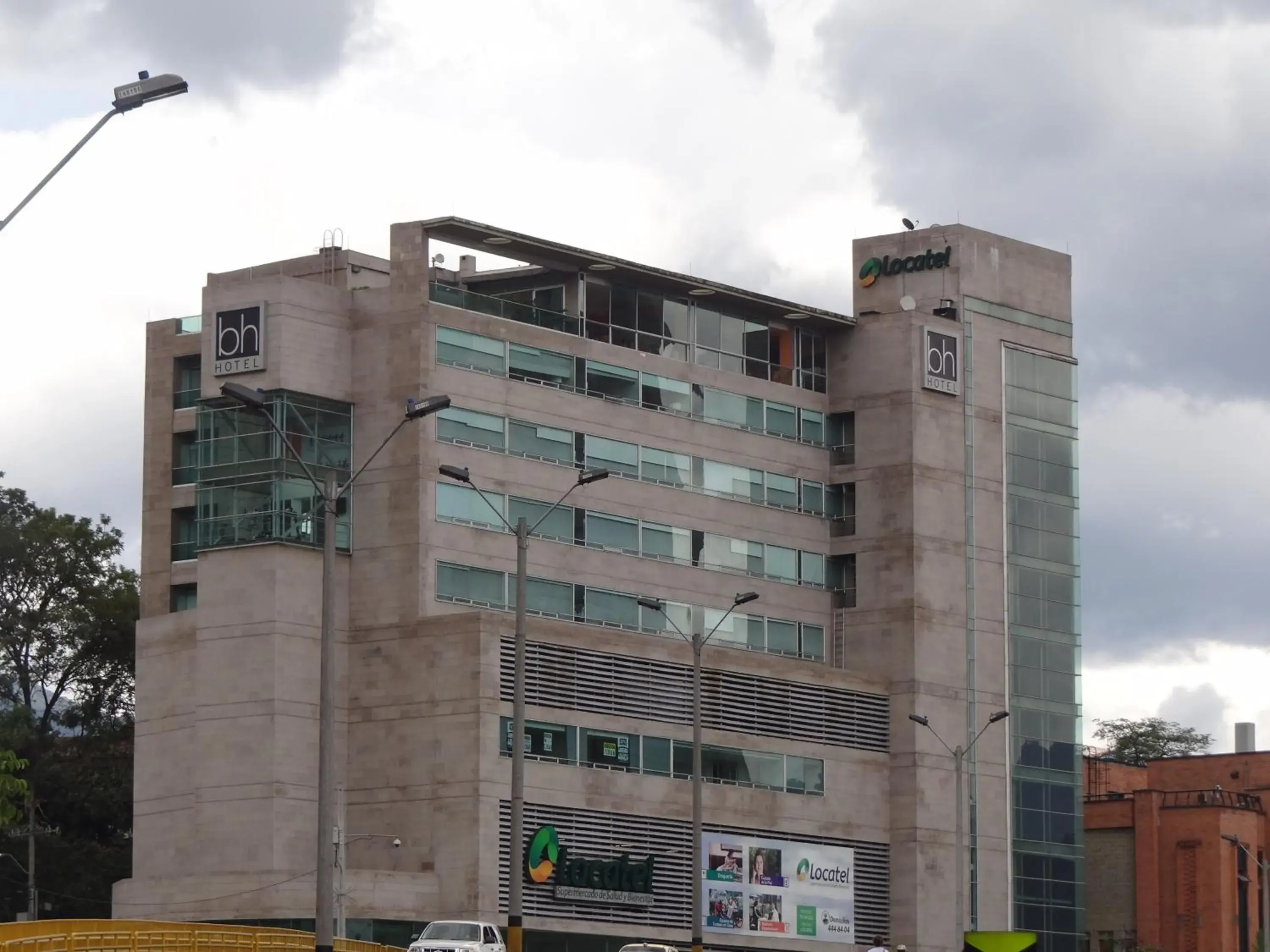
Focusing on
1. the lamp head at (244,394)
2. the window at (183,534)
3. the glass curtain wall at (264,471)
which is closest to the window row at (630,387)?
the glass curtain wall at (264,471)

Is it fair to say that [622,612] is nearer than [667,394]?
Yes

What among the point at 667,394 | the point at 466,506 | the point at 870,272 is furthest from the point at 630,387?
the point at 870,272

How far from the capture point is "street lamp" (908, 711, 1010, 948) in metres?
84.5

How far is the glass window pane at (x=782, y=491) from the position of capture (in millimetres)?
102000

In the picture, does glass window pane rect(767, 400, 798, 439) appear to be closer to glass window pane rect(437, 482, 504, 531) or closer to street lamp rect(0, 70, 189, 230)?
glass window pane rect(437, 482, 504, 531)

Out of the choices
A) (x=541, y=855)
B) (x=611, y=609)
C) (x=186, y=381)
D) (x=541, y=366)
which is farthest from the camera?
(x=186, y=381)

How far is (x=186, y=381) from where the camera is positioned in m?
100

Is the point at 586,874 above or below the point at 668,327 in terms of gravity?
below

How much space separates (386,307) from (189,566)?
12.8m

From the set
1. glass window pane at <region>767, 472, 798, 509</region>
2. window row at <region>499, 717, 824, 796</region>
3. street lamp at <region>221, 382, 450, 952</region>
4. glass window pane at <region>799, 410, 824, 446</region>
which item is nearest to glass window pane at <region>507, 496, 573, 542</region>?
window row at <region>499, 717, 824, 796</region>

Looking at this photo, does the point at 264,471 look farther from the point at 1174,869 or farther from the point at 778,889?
the point at 1174,869

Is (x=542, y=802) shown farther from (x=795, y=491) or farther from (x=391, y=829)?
(x=795, y=491)

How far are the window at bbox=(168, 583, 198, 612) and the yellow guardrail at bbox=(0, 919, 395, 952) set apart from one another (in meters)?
38.8

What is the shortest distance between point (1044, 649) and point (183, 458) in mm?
36676
